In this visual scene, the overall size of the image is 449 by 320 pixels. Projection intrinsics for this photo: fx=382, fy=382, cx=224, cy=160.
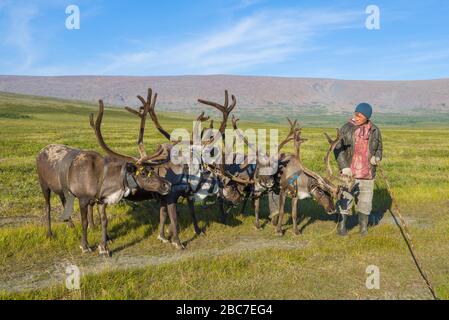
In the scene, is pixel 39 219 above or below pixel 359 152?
below

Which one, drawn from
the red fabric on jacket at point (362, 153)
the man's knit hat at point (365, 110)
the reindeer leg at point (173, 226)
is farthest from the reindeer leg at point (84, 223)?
the man's knit hat at point (365, 110)

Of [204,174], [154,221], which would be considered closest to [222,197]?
[204,174]

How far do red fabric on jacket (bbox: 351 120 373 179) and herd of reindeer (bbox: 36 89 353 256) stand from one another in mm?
444

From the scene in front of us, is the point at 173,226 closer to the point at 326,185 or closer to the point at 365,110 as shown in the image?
the point at 326,185

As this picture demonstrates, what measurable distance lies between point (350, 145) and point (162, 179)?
17.1 feet

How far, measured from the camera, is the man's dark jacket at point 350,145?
10180 millimetres

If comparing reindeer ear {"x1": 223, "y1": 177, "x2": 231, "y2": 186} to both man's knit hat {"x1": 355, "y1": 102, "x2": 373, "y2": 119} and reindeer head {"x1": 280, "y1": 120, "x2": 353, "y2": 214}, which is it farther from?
man's knit hat {"x1": 355, "y1": 102, "x2": 373, "y2": 119}

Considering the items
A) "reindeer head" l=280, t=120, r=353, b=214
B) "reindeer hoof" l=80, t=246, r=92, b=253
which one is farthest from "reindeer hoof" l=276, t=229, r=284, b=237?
"reindeer hoof" l=80, t=246, r=92, b=253

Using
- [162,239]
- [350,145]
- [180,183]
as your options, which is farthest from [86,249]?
[350,145]

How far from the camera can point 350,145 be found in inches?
415
